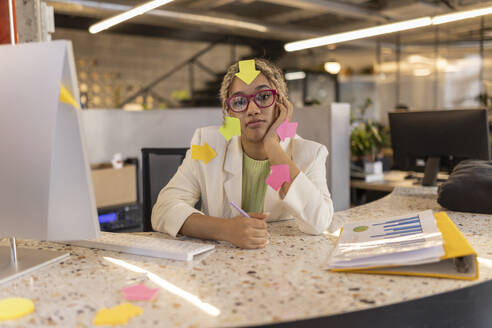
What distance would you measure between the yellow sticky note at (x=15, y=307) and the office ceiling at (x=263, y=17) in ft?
15.9

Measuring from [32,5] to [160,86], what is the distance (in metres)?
6.78

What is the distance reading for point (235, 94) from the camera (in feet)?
5.23

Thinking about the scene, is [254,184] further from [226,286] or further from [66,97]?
[66,97]

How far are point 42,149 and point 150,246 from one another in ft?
1.33

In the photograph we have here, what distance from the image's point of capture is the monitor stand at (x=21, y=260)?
100cm

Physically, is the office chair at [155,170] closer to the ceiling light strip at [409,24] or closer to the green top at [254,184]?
the green top at [254,184]

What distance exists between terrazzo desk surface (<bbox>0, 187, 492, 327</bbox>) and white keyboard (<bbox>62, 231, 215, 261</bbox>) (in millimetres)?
23

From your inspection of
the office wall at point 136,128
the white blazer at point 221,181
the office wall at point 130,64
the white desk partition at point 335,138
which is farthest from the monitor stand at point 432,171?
the office wall at point 130,64

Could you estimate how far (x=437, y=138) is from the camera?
2.61m

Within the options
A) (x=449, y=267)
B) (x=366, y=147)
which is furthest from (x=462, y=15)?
(x=449, y=267)

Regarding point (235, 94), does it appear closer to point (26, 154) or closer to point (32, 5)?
point (26, 154)

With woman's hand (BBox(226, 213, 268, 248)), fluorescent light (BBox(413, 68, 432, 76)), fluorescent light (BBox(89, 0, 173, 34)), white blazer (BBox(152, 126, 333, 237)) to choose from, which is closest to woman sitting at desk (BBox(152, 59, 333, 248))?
white blazer (BBox(152, 126, 333, 237))

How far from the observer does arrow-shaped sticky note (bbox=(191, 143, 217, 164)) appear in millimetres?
1607

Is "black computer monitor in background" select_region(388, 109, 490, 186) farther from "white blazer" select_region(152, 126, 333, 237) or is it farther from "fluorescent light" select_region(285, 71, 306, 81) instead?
"fluorescent light" select_region(285, 71, 306, 81)
